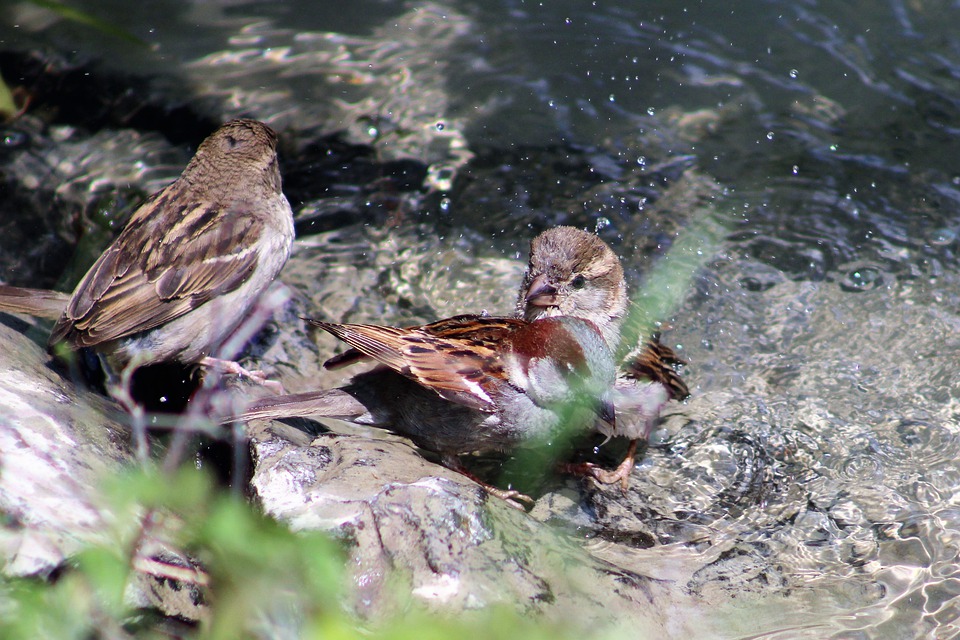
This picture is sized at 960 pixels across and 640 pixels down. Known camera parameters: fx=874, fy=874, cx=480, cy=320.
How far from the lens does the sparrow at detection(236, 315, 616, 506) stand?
3146 mm

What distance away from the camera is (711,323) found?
15.0ft

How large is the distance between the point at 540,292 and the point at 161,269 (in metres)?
1.67

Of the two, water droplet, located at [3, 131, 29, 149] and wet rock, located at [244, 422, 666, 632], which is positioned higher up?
wet rock, located at [244, 422, 666, 632]

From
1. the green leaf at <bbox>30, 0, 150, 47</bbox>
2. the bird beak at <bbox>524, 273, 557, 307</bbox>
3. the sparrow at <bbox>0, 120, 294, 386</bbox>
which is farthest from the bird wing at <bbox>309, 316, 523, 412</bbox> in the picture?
the green leaf at <bbox>30, 0, 150, 47</bbox>

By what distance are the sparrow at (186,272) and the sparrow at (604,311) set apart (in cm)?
127

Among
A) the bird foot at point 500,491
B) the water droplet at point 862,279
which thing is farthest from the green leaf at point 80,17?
the water droplet at point 862,279

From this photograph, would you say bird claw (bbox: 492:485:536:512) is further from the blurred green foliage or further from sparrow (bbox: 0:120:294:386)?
the blurred green foliage

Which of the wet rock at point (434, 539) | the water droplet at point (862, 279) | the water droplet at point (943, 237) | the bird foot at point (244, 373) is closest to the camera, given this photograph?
the wet rock at point (434, 539)

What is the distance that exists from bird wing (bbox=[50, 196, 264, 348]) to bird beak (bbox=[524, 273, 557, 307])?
1.29m

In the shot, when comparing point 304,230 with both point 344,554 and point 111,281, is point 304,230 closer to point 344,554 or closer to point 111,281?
point 111,281

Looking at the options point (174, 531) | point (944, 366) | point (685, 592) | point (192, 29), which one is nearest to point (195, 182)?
point (192, 29)

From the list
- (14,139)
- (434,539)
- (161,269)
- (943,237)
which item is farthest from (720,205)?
(14,139)

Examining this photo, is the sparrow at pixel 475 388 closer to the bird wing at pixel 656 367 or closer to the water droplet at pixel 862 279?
the bird wing at pixel 656 367

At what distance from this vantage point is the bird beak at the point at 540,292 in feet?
12.6
